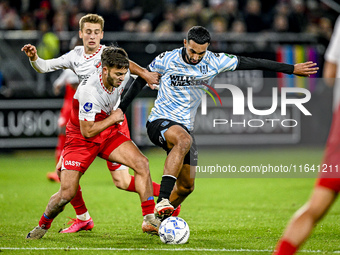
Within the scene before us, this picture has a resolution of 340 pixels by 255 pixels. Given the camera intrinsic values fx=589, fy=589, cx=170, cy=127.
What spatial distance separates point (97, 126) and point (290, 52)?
1130 cm

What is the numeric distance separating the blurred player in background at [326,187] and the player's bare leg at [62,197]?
9.37 ft

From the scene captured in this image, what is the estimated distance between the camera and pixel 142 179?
6.38 metres

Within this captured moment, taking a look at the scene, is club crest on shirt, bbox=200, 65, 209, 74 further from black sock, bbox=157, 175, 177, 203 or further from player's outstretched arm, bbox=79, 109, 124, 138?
black sock, bbox=157, 175, 177, 203

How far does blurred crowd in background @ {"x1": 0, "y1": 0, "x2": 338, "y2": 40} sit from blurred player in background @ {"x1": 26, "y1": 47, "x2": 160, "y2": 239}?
378 inches

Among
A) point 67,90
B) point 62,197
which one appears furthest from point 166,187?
point 67,90

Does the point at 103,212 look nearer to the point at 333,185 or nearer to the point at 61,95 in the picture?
the point at 333,185

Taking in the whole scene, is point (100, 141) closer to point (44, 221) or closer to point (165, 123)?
point (165, 123)

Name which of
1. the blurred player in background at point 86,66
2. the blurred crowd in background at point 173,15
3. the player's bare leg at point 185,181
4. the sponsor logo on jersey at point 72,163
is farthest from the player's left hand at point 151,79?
the blurred crowd in background at point 173,15

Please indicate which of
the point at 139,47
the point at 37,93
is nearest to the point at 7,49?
the point at 37,93

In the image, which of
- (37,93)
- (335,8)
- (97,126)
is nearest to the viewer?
(97,126)

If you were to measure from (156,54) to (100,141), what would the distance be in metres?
9.49

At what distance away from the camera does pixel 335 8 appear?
60.2ft

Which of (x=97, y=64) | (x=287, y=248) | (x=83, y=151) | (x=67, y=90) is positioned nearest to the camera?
(x=287, y=248)

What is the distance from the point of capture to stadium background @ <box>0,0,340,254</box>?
12797 mm
